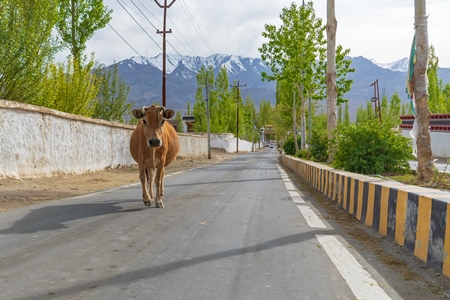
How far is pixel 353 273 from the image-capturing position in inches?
154

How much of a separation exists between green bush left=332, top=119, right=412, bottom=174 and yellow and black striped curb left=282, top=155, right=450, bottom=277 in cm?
426

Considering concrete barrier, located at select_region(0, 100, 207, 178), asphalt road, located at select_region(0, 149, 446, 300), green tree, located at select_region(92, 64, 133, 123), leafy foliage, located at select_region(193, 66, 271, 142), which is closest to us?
asphalt road, located at select_region(0, 149, 446, 300)

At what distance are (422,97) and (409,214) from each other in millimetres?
5853

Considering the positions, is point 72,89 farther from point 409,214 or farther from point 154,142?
point 409,214

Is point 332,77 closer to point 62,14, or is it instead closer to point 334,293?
point 334,293

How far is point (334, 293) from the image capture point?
335 centimetres

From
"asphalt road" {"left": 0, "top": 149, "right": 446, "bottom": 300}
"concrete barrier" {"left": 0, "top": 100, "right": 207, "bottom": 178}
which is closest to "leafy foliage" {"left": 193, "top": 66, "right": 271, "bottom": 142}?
"concrete barrier" {"left": 0, "top": 100, "right": 207, "bottom": 178}

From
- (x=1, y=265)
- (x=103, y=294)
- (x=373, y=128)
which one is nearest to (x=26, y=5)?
(x=373, y=128)

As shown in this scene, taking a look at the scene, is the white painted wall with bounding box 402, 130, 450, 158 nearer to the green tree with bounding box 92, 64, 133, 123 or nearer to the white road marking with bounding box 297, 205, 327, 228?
the green tree with bounding box 92, 64, 133, 123

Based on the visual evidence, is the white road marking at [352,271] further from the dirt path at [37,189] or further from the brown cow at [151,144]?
the dirt path at [37,189]

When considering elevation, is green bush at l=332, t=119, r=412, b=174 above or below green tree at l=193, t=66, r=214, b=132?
below

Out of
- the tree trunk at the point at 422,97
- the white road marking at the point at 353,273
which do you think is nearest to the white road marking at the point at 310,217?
the white road marking at the point at 353,273

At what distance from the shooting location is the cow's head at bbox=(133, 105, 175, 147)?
7.00 m

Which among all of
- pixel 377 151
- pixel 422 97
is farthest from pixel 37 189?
→ pixel 422 97
